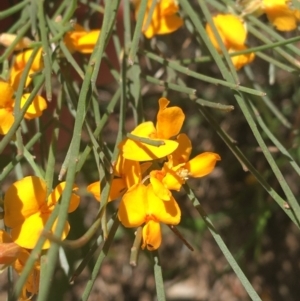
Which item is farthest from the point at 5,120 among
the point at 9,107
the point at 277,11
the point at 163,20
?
the point at 277,11

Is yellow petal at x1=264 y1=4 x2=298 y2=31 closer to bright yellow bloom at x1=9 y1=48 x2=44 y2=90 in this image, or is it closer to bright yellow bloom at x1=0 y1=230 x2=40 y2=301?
bright yellow bloom at x1=9 y1=48 x2=44 y2=90

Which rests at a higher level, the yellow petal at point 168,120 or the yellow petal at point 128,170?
the yellow petal at point 168,120

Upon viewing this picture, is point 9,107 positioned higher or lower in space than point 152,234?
higher

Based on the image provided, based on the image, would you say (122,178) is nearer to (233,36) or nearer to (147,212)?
(147,212)

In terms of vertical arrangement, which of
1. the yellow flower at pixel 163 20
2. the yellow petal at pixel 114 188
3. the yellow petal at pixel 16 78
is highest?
the yellow petal at pixel 16 78

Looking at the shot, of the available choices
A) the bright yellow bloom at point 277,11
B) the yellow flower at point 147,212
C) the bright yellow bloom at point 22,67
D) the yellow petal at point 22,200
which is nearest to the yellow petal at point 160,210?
the yellow flower at point 147,212

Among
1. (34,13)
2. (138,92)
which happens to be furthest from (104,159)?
(34,13)

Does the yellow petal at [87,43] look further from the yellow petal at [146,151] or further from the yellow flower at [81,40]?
the yellow petal at [146,151]
